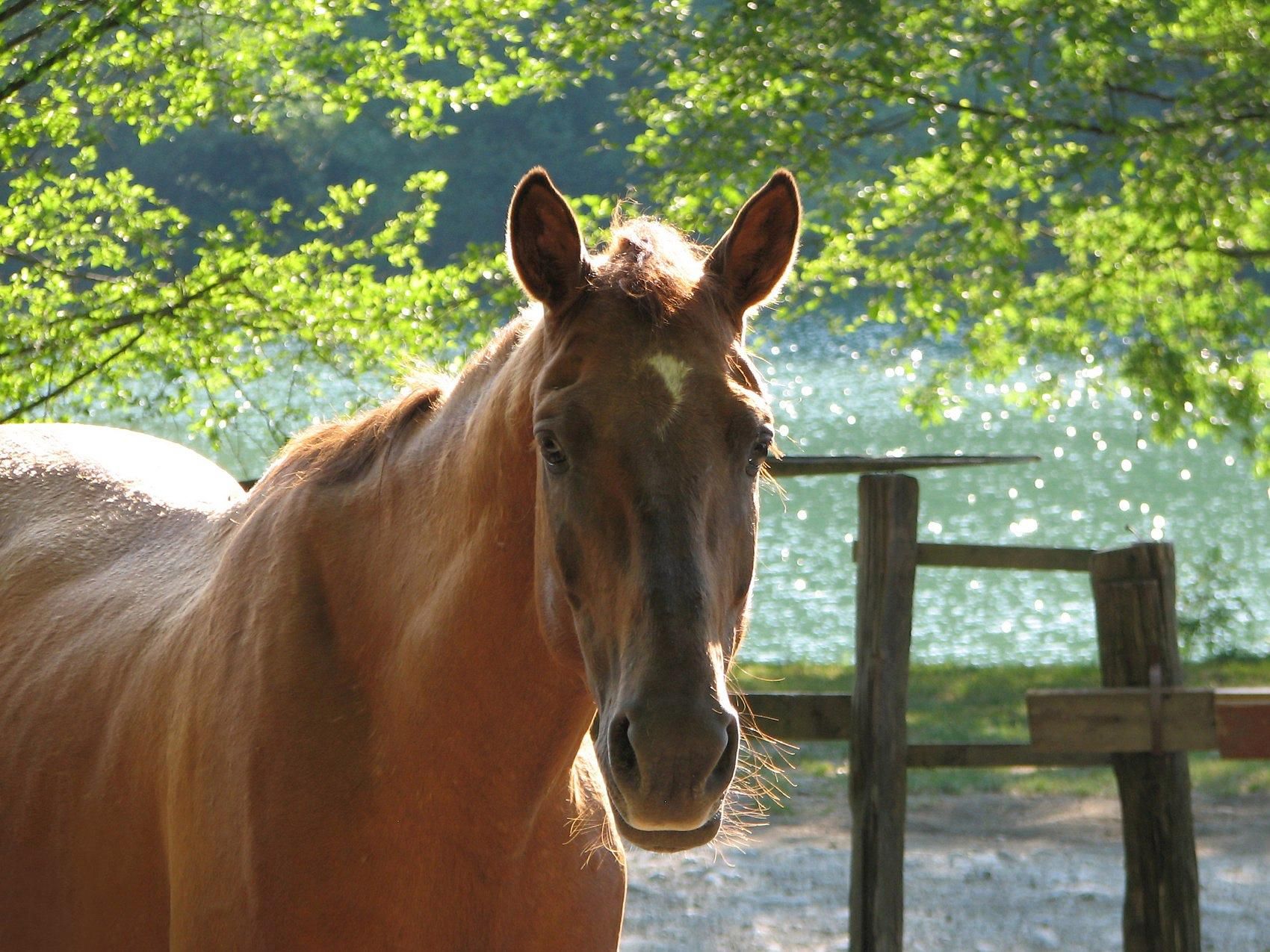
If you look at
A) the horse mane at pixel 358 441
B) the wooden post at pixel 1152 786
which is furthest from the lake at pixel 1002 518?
the horse mane at pixel 358 441

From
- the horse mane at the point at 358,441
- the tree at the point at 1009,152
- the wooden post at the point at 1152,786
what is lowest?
the wooden post at the point at 1152,786

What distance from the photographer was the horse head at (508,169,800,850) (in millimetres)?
1662

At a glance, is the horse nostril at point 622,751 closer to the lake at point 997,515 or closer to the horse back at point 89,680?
the horse back at point 89,680

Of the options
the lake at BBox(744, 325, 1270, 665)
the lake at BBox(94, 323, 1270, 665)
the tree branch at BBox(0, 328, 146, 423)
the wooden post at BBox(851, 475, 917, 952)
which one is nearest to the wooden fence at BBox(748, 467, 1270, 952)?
the wooden post at BBox(851, 475, 917, 952)

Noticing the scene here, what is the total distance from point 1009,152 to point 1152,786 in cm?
579

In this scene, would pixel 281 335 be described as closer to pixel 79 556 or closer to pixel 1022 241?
pixel 79 556

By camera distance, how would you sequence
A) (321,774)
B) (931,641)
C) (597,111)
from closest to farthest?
1. (321,774)
2. (931,641)
3. (597,111)

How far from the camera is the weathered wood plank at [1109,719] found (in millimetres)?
4148

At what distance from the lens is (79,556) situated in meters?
3.10

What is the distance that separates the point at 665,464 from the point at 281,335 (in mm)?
5904

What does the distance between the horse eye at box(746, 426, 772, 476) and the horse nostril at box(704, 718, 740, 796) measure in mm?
406

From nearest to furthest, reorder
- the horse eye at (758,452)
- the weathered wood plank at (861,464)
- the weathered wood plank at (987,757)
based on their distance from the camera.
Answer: the horse eye at (758,452), the weathered wood plank at (987,757), the weathered wood plank at (861,464)

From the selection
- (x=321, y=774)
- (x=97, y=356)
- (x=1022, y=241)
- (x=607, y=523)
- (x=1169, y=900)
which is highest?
(x=1022, y=241)

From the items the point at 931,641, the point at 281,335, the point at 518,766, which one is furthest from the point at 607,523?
the point at 931,641
